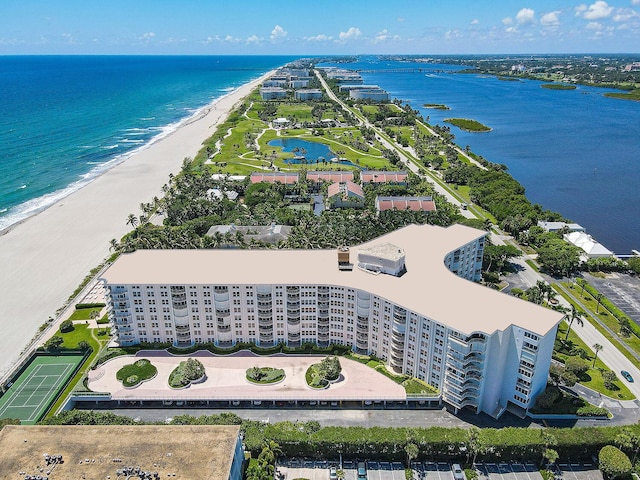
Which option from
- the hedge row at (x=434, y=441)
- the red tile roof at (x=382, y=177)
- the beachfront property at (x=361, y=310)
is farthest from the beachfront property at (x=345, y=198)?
the hedge row at (x=434, y=441)

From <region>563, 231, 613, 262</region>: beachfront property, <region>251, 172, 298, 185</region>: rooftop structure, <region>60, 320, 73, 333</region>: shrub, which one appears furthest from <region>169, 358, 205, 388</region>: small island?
<region>251, 172, 298, 185</region>: rooftop structure

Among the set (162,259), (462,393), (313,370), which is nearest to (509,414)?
(462,393)

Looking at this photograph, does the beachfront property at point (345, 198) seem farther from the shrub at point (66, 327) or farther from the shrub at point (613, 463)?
the shrub at point (613, 463)

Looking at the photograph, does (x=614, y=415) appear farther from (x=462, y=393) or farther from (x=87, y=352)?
(x=87, y=352)

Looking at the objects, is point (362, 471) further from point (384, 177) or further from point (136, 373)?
point (384, 177)

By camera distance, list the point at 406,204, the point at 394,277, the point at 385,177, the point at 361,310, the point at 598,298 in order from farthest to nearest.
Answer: the point at 385,177 → the point at 406,204 → the point at 598,298 → the point at 394,277 → the point at 361,310

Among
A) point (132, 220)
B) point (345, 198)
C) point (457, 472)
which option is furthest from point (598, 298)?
point (132, 220)
